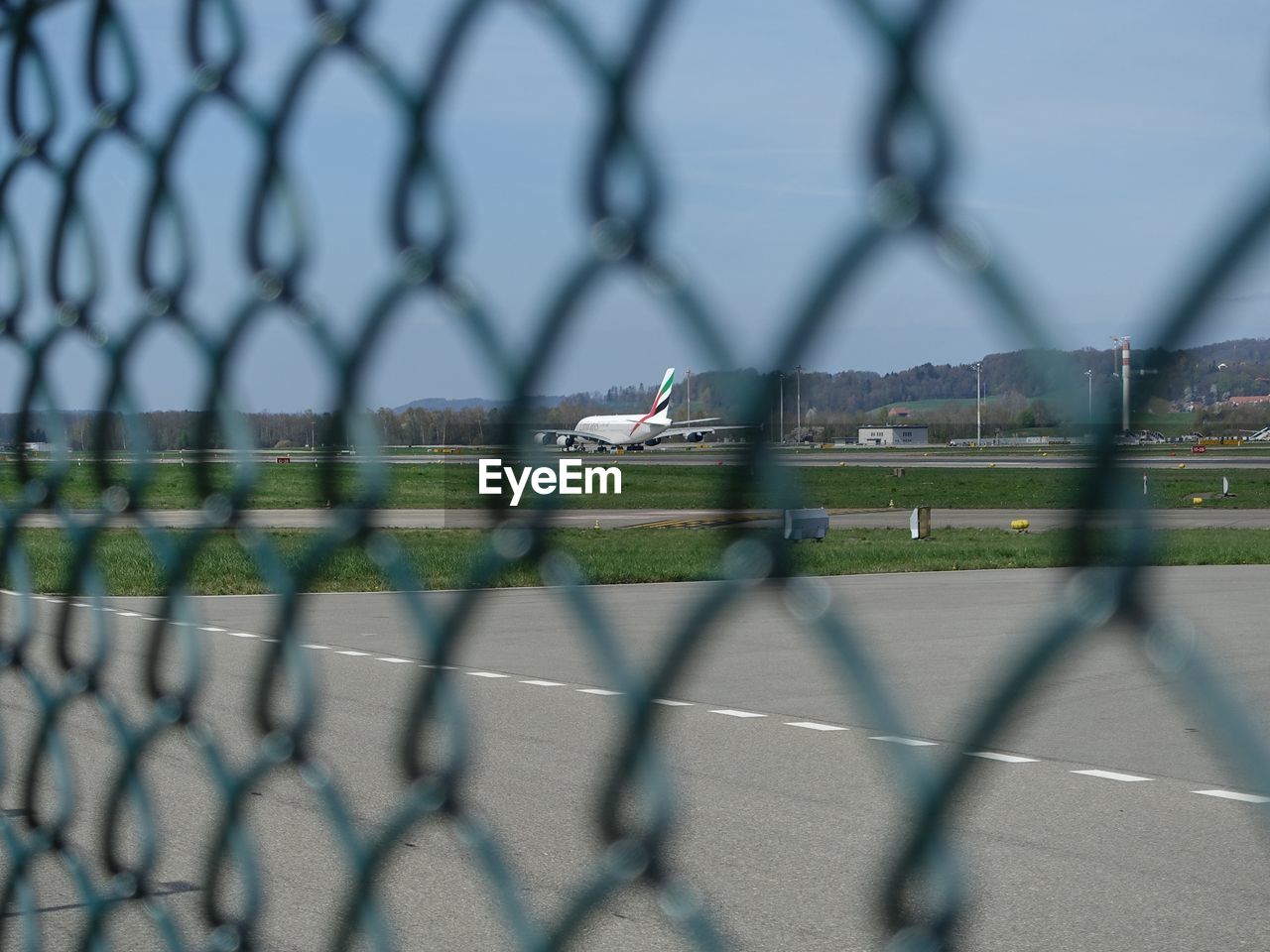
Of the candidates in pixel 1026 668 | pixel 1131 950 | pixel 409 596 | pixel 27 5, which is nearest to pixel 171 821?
pixel 1131 950

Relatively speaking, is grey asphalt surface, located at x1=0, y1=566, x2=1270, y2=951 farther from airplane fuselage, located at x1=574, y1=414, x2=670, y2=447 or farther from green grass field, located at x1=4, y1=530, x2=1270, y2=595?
green grass field, located at x1=4, y1=530, x2=1270, y2=595

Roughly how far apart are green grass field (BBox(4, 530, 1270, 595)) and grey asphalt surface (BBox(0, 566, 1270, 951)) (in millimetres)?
5787

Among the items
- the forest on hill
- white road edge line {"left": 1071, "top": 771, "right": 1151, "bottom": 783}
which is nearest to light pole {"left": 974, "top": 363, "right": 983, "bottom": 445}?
the forest on hill

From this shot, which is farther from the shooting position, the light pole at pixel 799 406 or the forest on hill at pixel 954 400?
the light pole at pixel 799 406

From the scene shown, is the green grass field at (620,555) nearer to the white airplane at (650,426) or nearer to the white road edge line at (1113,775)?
the white road edge line at (1113,775)

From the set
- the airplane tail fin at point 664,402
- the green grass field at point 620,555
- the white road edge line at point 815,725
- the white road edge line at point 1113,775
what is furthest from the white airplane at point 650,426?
the green grass field at point 620,555

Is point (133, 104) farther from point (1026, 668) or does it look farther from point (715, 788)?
point (715, 788)

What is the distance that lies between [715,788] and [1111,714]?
308 centimetres

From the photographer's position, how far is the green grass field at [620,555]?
18.6 meters

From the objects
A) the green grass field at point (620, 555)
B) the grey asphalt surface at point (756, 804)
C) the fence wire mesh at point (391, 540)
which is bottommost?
the grey asphalt surface at point (756, 804)

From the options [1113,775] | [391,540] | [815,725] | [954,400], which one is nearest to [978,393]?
[954,400]

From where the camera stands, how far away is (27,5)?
65.9 inches

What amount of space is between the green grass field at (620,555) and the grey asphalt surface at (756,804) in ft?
19.0

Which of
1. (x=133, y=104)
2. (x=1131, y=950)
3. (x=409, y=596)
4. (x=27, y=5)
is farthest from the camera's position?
(x=1131, y=950)
